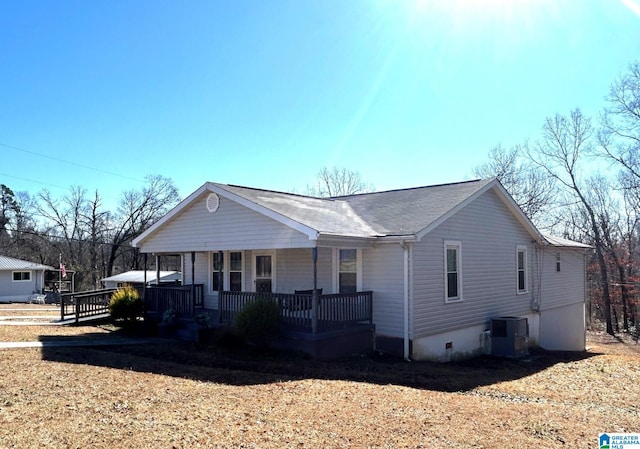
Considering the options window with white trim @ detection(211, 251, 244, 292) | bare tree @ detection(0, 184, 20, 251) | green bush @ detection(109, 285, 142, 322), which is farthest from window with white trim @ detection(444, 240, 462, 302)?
bare tree @ detection(0, 184, 20, 251)

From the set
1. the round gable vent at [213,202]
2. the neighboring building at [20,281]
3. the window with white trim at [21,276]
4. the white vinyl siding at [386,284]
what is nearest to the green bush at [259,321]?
the white vinyl siding at [386,284]

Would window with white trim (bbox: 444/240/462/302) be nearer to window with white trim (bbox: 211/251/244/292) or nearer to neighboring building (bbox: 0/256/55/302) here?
window with white trim (bbox: 211/251/244/292)

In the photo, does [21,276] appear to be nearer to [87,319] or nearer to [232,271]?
[87,319]

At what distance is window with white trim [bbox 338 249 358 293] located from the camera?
13.1m

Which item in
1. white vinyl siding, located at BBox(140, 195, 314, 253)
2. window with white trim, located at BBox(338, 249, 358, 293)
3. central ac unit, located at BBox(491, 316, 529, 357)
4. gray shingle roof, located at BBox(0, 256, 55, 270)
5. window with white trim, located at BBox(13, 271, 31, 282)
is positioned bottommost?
central ac unit, located at BBox(491, 316, 529, 357)

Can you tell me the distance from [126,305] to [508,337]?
38.3ft

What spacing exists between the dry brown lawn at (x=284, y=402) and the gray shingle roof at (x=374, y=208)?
3.20 metres

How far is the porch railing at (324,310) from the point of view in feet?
37.5

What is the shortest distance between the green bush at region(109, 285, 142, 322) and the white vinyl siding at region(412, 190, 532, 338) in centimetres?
882

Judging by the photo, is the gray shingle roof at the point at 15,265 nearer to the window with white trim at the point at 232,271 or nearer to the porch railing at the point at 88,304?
the porch railing at the point at 88,304

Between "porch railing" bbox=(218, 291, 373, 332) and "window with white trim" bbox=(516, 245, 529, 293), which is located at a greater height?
"window with white trim" bbox=(516, 245, 529, 293)

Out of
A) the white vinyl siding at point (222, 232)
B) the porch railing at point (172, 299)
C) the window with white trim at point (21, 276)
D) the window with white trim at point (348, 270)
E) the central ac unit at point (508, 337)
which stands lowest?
the central ac unit at point (508, 337)

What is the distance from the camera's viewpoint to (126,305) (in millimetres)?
15266

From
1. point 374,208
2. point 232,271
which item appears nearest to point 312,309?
point 374,208
